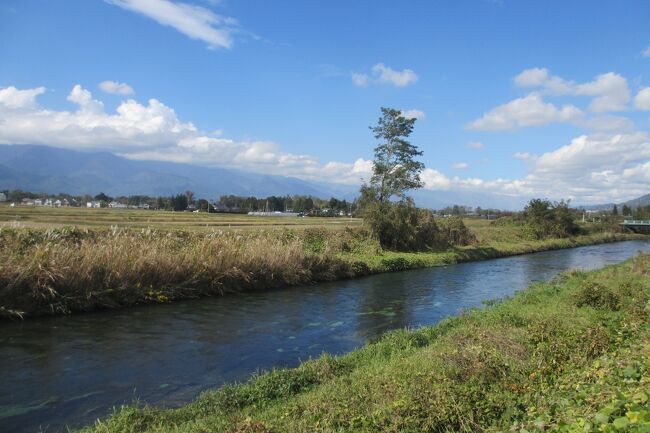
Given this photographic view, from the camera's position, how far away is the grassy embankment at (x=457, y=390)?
5930 mm

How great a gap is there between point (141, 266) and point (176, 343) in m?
7.02

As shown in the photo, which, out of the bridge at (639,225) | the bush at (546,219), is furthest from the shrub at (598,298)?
the bridge at (639,225)

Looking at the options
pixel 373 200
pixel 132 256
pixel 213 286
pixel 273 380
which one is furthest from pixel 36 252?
pixel 373 200

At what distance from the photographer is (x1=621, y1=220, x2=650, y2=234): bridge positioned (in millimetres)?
95775

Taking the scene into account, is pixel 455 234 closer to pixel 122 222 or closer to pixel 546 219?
pixel 546 219

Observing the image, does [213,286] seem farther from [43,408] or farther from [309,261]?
[43,408]

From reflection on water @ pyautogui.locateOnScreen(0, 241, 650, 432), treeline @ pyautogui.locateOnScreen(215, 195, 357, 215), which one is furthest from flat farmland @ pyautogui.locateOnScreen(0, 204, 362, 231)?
treeline @ pyautogui.locateOnScreen(215, 195, 357, 215)

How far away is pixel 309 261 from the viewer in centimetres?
2766

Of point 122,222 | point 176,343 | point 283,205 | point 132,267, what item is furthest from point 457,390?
point 283,205

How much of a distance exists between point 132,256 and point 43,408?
11.0m

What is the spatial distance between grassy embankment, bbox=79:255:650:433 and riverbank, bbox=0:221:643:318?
10034 millimetres

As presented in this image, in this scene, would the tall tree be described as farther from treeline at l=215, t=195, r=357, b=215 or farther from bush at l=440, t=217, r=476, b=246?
treeline at l=215, t=195, r=357, b=215

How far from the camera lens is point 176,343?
13.8m

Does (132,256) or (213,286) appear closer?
(132,256)
